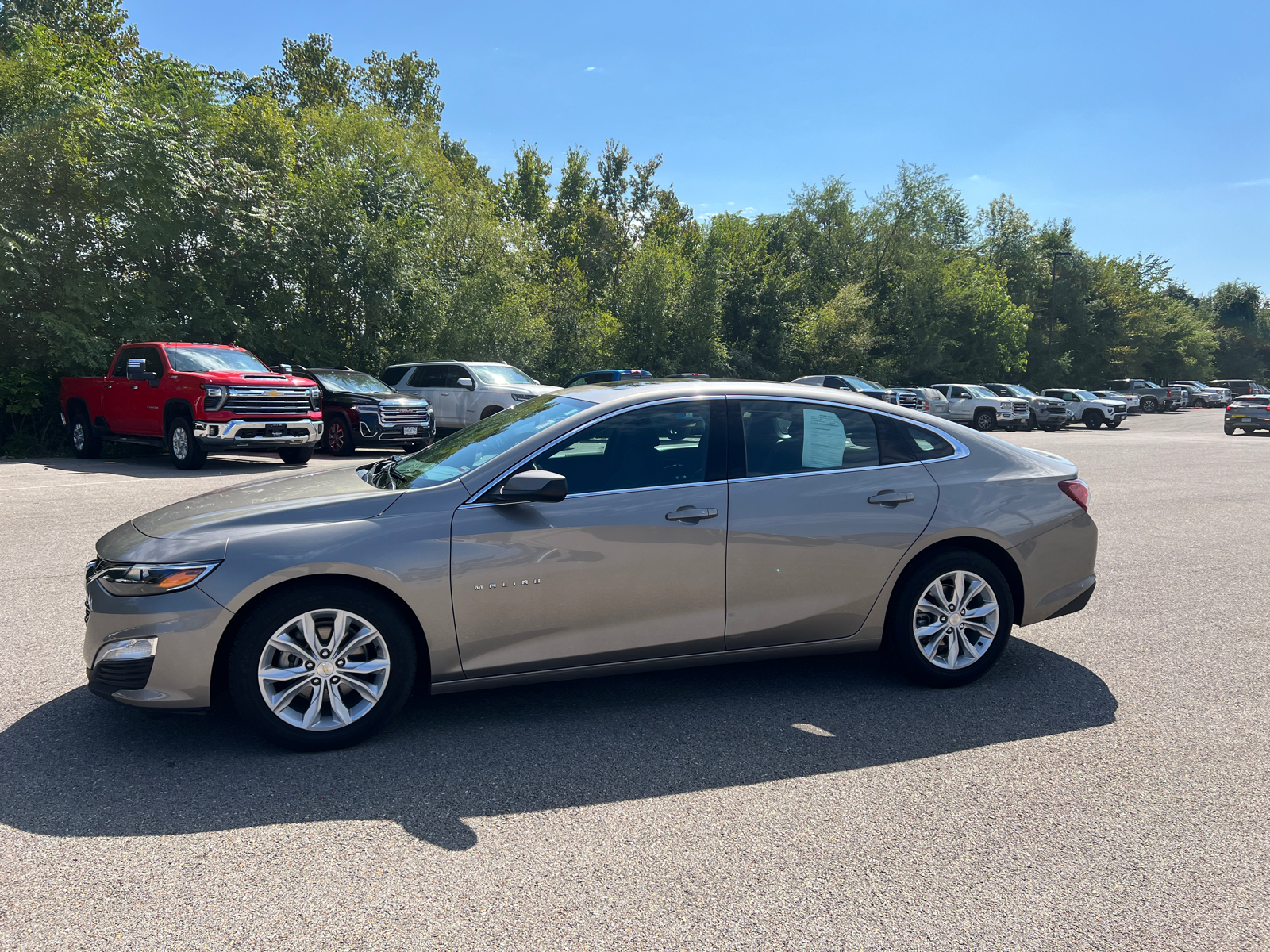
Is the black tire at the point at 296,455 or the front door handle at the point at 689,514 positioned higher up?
the front door handle at the point at 689,514

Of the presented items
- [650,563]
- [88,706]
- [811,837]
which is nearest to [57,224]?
[88,706]

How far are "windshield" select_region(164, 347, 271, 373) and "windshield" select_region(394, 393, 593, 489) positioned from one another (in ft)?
38.9

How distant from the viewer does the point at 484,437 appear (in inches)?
175

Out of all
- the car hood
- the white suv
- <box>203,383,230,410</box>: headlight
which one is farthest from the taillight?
the white suv

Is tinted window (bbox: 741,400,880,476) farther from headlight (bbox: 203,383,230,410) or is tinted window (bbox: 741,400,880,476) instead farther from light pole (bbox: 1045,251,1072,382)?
light pole (bbox: 1045,251,1072,382)

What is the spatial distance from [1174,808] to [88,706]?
4670 millimetres

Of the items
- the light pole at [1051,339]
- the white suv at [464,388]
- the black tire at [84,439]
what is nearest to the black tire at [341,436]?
the white suv at [464,388]

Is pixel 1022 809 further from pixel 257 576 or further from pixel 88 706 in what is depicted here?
pixel 88 706

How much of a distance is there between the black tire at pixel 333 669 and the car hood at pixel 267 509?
313 mm

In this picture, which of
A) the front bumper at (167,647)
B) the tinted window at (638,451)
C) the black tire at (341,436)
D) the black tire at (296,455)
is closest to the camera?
the front bumper at (167,647)

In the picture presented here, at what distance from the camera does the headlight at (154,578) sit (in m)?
3.48

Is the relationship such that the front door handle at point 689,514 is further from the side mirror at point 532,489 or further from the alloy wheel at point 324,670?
the alloy wheel at point 324,670

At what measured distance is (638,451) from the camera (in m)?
4.07

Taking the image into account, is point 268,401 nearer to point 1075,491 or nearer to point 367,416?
point 367,416
